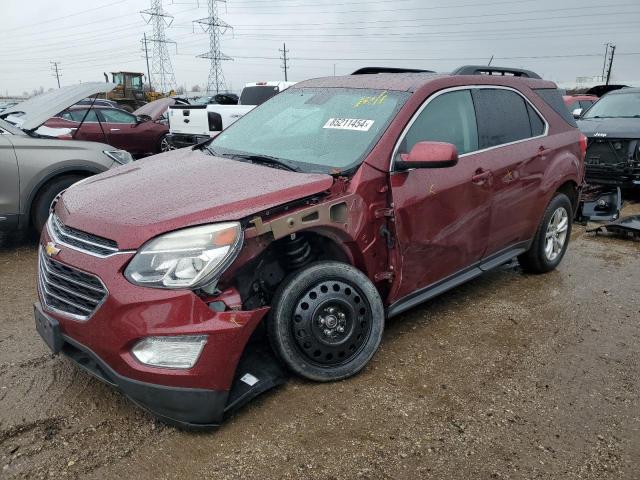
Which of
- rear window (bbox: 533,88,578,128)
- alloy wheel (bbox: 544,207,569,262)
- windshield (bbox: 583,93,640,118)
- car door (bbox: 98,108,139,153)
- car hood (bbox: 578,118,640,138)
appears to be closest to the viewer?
rear window (bbox: 533,88,578,128)

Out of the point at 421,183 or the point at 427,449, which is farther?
the point at 421,183

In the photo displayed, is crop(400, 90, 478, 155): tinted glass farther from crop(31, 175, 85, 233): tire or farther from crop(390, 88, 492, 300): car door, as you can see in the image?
crop(31, 175, 85, 233): tire

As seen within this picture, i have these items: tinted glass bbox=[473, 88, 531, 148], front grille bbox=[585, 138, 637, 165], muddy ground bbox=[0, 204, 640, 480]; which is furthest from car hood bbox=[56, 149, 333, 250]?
front grille bbox=[585, 138, 637, 165]

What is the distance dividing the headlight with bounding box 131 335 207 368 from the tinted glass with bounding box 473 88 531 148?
2543mm

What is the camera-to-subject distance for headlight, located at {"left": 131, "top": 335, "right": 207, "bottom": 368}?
2395 millimetres

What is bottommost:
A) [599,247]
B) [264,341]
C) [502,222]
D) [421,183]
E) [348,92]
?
[599,247]

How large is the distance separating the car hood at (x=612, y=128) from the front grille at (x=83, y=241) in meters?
7.98

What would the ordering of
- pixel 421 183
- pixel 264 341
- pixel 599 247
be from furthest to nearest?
pixel 599 247 → pixel 421 183 → pixel 264 341

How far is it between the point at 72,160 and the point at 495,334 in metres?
4.59

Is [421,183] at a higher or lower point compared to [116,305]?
higher

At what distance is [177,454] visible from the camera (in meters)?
2.44

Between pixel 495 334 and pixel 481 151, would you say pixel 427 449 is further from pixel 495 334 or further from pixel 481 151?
pixel 481 151

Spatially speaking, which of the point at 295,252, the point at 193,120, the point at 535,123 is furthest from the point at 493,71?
the point at 193,120

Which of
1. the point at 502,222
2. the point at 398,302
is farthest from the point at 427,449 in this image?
the point at 502,222
